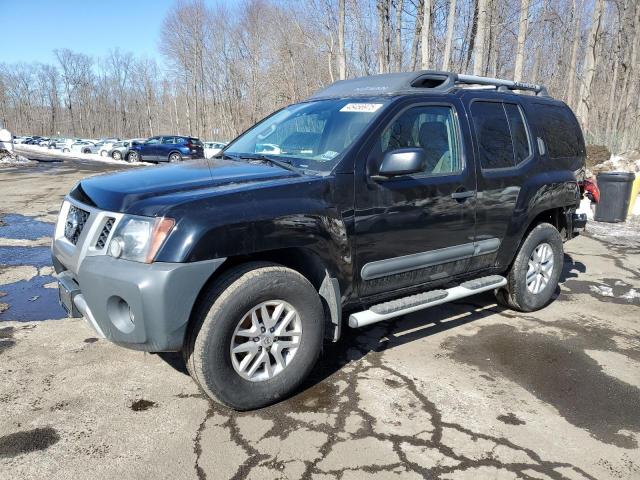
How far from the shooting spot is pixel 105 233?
298cm

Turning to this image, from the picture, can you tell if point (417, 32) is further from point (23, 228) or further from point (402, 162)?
point (402, 162)

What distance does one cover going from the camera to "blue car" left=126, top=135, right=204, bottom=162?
101 feet

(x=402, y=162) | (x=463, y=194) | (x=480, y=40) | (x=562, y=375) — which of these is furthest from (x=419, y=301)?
(x=480, y=40)

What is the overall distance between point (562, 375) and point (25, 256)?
6.47 meters

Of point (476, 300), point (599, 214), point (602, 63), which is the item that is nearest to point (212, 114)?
point (602, 63)

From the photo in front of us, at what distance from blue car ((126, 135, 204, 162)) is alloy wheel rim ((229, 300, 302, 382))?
28.4m

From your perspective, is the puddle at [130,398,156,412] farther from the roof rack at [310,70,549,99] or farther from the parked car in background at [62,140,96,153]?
the parked car in background at [62,140,96,153]

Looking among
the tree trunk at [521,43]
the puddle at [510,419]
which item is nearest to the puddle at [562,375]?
the puddle at [510,419]

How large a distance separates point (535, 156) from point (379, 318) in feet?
7.92

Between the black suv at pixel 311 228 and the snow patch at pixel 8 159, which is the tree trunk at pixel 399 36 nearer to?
the snow patch at pixel 8 159

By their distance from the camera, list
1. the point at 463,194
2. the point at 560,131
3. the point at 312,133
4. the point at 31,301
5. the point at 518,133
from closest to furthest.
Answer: the point at 312,133, the point at 463,194, the point at 518,133, the point at 31,301, the point at 560,131

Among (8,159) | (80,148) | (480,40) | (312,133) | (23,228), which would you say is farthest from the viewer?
(80,148)

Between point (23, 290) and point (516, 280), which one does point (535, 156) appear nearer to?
point (516, 280)

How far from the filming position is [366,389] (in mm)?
3551
